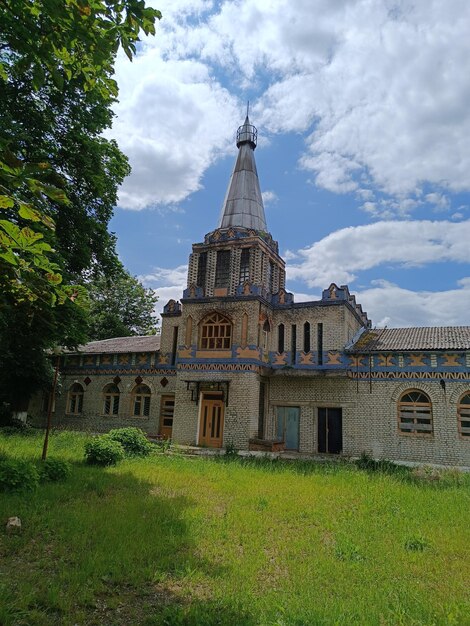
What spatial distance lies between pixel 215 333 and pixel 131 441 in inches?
245

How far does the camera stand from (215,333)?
19203 mm

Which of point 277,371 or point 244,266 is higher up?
point 244,266

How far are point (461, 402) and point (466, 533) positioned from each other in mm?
9554

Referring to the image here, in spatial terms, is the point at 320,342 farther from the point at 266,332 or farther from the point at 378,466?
the point at 378,466

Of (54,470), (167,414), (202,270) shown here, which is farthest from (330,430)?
(54,470)

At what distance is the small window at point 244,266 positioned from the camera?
1950 cm

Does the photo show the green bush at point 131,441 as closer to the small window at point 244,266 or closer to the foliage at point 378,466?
the foliage at point 378,466

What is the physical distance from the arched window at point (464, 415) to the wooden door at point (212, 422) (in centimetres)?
899

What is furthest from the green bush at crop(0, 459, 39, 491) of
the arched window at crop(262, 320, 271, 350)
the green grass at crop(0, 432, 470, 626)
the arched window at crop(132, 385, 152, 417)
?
the arched window at crop(132, 385, 152, 417)

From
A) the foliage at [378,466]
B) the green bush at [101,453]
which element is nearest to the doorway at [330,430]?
the foliage at [378,466]

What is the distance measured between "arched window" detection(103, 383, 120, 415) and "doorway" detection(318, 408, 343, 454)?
1024 cm

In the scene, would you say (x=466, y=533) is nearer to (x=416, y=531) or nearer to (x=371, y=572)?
(x=416, y=531)

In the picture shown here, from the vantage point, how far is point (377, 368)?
17359mm

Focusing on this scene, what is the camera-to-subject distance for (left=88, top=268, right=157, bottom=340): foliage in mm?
33906
